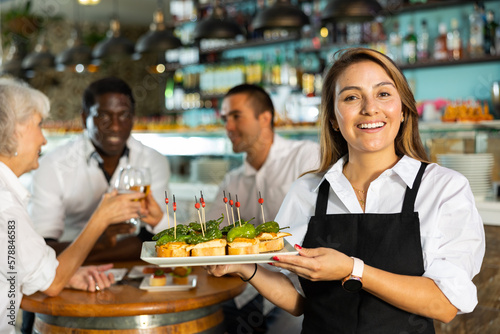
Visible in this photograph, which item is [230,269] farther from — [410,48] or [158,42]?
[410,48]

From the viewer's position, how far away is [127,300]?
6.21ft

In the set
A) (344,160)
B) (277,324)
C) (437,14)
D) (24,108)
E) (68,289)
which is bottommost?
(277,324)

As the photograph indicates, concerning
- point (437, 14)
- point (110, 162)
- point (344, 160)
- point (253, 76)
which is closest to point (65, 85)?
point (253, 76)

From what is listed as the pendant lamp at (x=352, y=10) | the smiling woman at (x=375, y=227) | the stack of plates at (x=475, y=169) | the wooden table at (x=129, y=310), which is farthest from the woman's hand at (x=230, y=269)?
the pendant lamp at (x=352, y=10)

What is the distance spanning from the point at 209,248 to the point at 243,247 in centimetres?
9

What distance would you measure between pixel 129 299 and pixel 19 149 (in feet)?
2.27

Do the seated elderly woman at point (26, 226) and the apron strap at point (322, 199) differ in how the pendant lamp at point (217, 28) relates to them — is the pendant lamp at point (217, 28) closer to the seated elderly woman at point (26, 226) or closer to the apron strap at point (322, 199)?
the seated elderly woman at point (26, 226)

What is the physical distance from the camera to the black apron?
1.50 m

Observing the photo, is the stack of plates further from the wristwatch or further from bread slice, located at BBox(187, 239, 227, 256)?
bread slice, located at BBox(187, 239, 227, 256)

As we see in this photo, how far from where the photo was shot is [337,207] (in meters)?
1.67

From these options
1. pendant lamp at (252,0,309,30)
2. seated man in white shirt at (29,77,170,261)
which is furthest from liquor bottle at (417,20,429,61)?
seated man in white shirt at (29,77,170,261)

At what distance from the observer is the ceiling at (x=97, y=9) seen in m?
9.02

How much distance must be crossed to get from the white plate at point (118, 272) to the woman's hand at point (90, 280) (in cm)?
5

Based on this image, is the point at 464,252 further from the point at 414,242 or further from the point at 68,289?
the point at 68,289
